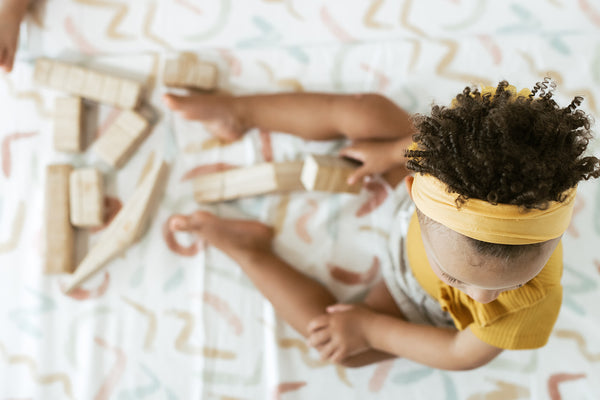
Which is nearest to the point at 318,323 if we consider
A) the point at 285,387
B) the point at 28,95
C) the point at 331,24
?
the point at 285,387

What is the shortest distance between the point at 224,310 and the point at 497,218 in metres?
0.56

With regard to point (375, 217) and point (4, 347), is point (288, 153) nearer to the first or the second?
point (375, 217)

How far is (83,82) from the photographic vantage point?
922mm

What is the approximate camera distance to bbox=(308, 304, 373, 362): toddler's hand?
83cm

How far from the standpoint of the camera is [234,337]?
0.88m

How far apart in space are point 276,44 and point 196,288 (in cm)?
48

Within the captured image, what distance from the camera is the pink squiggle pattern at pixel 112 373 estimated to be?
867 millimetres

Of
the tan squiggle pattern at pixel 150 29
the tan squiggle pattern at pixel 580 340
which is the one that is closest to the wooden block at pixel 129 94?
the tan squiggle pattern at pixel 150 29

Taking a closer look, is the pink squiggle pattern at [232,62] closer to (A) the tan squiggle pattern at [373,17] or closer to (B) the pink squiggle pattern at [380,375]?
(A) the tan squiggle pattern at [373,17]

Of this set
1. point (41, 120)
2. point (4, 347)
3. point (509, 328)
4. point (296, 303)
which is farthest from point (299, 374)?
point (41, 120)

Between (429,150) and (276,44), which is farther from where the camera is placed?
(276,44)

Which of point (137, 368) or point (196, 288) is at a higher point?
point (196, 288)

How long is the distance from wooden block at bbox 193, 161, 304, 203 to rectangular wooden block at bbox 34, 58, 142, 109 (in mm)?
199

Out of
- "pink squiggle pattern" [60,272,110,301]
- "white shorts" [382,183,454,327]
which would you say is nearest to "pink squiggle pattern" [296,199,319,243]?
"white shorts" [382,183,454,327]
